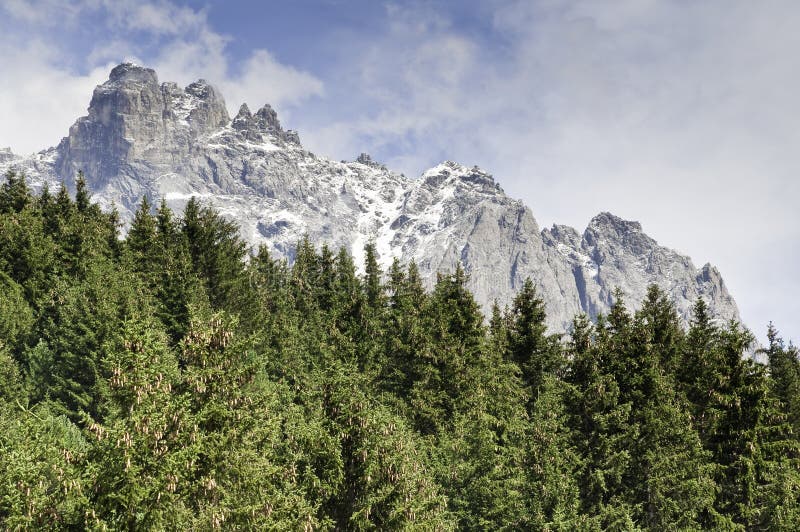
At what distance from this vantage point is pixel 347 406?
1814cm

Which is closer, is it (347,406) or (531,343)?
(347,406)

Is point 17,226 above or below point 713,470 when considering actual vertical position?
above

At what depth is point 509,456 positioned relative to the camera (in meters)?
24.7

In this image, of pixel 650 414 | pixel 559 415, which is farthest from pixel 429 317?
pixel 650 414

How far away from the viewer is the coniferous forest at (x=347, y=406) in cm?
1196

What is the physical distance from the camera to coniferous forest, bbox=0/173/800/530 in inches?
471

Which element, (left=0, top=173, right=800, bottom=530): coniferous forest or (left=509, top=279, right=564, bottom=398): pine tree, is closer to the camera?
(left=0, top=173, right=800, bottom=530): coniferous forest

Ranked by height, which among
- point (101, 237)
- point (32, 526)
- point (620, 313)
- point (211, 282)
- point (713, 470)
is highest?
point (101, 237)

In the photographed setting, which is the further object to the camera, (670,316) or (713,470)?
(670,316)

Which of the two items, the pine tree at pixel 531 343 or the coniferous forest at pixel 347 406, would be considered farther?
the pine tree at pixel 531 343

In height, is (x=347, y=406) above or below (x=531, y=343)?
below

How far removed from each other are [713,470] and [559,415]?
7065mm

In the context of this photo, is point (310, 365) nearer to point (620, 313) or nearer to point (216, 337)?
point (620, 313)

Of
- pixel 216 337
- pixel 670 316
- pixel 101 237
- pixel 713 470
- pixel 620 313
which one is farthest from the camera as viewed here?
pixel 101 237
